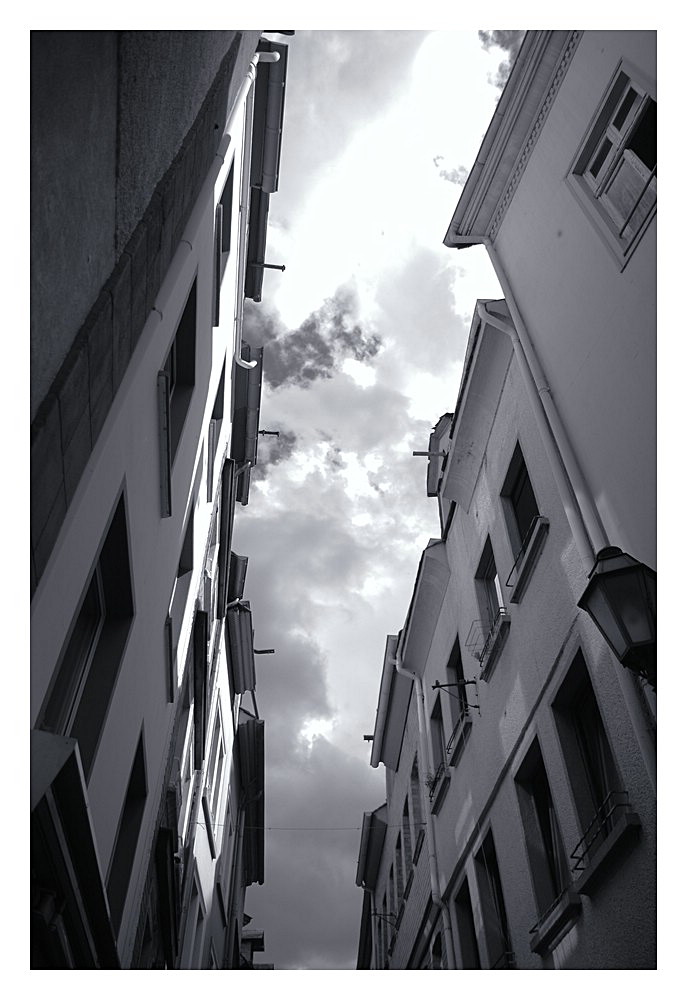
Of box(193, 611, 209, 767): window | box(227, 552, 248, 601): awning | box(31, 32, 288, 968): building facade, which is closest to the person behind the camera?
box(31, 32, 288, 968): building facade

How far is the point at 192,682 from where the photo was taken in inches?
488

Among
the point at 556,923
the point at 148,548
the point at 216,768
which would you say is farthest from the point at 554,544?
the point at 216,768

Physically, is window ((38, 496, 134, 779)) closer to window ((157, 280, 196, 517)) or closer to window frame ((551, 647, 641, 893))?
window ((157, 280, 196, 517))

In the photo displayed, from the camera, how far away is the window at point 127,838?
706cm

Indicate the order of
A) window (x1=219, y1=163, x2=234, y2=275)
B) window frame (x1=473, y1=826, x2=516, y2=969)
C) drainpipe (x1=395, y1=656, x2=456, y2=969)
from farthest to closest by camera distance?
1. window (x1=219, y1=163, x2=234, y2=275)
2. drainpipe (x1=395, y1=656, x2=456, y2=969)
3. window frame (x1=473, y1=826, x2=516, y2=969)

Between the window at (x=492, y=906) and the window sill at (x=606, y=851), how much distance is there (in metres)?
2.44

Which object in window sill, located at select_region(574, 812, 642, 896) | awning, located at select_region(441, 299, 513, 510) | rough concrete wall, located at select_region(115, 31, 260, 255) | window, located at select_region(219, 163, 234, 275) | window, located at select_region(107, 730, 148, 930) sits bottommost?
window sill, located at select_region(574, 812, 642, 896)

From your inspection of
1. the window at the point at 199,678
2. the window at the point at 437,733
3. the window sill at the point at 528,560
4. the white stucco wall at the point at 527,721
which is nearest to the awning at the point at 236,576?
the window at the point at 199,678

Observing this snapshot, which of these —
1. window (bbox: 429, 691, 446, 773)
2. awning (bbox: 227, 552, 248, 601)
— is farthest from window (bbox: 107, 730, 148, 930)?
awning (bbox: 227, 552, 248, 601)

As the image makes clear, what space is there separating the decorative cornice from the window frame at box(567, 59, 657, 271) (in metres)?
0.99

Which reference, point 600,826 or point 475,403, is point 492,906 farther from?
point 475,403

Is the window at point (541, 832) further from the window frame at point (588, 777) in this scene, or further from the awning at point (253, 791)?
the awning at point (253, 791)

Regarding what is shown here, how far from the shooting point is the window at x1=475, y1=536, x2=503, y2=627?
10.6 metres
